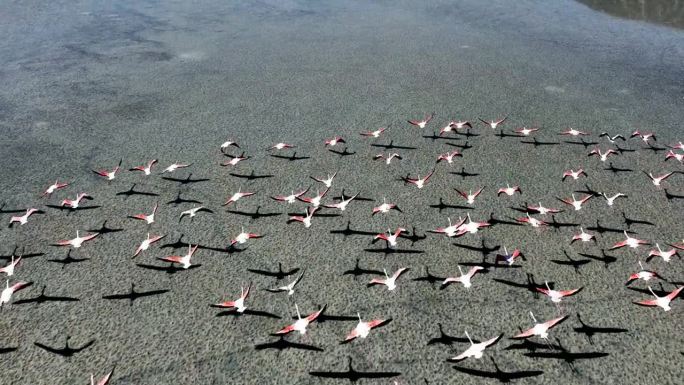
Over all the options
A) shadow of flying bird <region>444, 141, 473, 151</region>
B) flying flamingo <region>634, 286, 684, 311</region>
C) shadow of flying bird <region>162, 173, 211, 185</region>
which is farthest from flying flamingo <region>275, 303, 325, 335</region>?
shadow of flying bird <region>444, 141, 473, 151</region>

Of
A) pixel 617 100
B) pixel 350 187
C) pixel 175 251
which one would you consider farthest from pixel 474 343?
pixel 617 100

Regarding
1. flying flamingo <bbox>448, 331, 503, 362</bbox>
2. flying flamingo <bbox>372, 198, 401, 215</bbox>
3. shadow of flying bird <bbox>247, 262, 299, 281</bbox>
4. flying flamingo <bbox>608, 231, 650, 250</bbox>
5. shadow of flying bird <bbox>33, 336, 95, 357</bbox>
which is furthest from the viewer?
flying flamingo <bbox>372, 198, 401, 215</bbox>

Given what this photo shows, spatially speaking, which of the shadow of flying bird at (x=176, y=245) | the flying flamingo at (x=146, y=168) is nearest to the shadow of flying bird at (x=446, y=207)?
the shadow of flying bird at (x=176, y=245)

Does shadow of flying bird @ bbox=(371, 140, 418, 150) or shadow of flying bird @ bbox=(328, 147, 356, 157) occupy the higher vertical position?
shadow of flying bird @ bbox=(371, 140, 418, 150)

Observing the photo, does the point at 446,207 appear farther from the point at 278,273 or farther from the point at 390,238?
the point at 278,273

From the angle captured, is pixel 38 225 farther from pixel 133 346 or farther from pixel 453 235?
pixel 453 235

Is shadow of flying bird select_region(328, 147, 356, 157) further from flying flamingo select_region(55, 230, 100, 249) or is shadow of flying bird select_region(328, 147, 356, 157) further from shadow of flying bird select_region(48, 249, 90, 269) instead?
shadow of flying bird select_region(48, 249, 90, 269)

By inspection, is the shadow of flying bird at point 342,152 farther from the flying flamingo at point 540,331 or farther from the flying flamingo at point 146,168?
the flying flamingo at point 540,331
